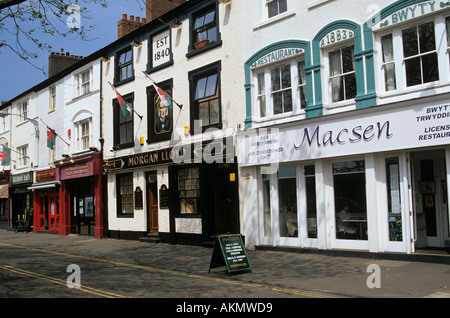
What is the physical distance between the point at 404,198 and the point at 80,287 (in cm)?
782

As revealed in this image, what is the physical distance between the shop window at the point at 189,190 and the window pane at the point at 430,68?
875 centimetres

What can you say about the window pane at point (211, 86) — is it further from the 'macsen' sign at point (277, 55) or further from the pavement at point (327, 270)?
the pavement at point (327, 270)

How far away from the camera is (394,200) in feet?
37.0

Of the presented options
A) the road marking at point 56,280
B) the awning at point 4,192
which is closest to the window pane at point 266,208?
the road marking at point 56,280

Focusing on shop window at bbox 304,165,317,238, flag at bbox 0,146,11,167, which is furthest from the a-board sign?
flag at bbox 0,146,11,167

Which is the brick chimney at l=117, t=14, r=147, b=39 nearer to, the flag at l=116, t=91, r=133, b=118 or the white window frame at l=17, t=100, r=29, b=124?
the flag at l=116, t=91, r=133, b=118

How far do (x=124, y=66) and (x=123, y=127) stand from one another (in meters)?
2.90

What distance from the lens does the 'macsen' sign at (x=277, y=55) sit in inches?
529

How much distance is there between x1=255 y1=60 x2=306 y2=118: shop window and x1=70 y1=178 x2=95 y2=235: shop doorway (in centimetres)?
1202

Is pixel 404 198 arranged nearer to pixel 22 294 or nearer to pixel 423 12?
pixel 423 12

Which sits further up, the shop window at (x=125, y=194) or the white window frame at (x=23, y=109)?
the white window frame at (x=23, y=109)

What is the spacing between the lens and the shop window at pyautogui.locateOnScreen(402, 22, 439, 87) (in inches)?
423

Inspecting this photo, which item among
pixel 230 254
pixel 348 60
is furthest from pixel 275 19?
pixel 230 254

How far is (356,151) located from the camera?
11.7 m
